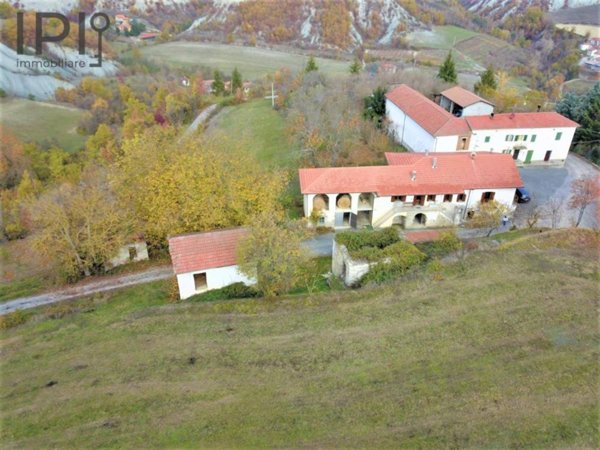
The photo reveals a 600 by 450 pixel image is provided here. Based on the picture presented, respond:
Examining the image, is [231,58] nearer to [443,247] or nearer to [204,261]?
[204,261]

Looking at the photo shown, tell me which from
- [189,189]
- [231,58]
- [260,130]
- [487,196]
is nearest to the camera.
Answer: [189,189]

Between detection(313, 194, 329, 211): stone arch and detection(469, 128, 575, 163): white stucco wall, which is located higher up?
detection(469, 128, 575, 163): white stucco wall

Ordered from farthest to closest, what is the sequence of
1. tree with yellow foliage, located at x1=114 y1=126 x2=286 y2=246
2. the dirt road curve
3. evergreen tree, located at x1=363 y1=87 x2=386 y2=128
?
evergreen tree, located at x1=363 y1=87 x2=386 y2=128
tree with yellow foliage, located at x1=114 y1=126 x2=286 y2=246
the dirt road curve

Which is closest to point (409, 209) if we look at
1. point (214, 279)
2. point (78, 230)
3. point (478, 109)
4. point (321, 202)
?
point (321, 202)

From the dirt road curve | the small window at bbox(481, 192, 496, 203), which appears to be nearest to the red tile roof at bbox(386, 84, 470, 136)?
the small window at bbox(481, 192, 496, 203)

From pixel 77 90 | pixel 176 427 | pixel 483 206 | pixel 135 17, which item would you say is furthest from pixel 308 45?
pixel 176 427

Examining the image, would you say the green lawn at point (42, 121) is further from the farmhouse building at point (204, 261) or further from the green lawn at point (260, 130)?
the farmhouse building at point (204, 261)

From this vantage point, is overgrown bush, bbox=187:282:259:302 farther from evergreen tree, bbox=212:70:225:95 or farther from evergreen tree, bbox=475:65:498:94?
evergreen tree, bbox=212:70:225:95
